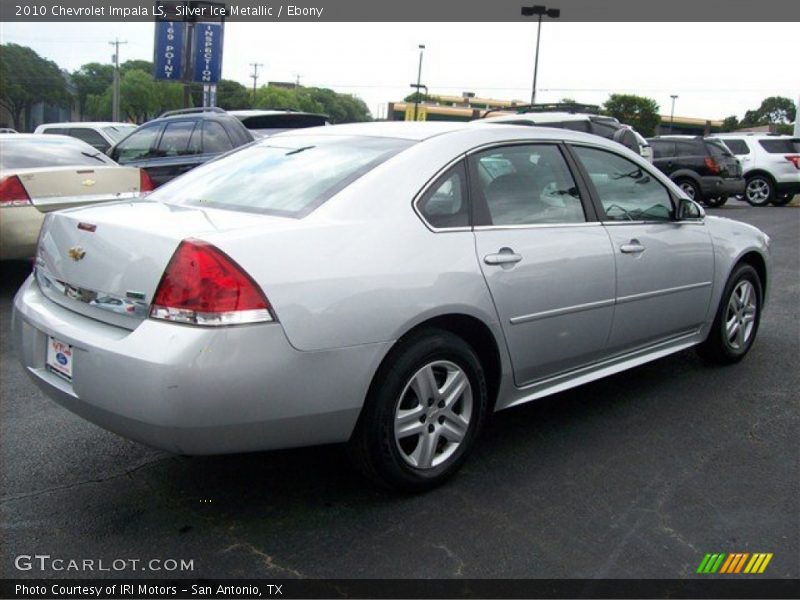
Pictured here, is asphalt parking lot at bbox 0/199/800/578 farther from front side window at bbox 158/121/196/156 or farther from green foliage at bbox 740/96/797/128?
green foliage at bbox 740/96/797/128

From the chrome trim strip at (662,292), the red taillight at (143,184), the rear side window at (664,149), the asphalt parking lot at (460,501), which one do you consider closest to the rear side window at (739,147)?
the rear side window at (664,149)

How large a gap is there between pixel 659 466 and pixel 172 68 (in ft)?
53.8

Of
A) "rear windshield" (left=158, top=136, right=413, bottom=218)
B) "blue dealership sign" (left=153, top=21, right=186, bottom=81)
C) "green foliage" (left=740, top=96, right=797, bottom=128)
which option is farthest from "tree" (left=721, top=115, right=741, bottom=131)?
"rear windshield" (left=158, top=136, right=413, bottom=218)

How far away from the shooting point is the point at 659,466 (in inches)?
142

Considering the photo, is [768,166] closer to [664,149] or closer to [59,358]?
[664,149]

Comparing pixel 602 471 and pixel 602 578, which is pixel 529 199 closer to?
pixel 602 471

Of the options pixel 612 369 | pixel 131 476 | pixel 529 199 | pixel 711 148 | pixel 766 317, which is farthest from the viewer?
pixel 711 148

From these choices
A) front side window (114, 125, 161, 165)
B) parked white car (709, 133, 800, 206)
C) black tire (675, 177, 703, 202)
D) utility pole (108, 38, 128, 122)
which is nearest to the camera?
front side window (114, 125, 161, 165)

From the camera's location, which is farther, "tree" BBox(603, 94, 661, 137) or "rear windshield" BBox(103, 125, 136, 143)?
"tree" BBox(603, 94, 661, 137)

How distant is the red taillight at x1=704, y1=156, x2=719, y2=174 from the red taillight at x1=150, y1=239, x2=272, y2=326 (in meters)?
16.0

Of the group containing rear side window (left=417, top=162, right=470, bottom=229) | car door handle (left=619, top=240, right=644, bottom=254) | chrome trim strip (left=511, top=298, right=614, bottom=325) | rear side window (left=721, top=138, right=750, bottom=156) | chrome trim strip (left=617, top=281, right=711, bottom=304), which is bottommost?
chrome trim strip (left=511, top=298, right=614, bottom=325)

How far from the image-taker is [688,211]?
4605 millimetres

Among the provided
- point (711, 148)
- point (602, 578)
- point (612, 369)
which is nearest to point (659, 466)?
point (612, 369)

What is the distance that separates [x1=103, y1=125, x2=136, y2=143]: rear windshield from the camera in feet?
54.1
